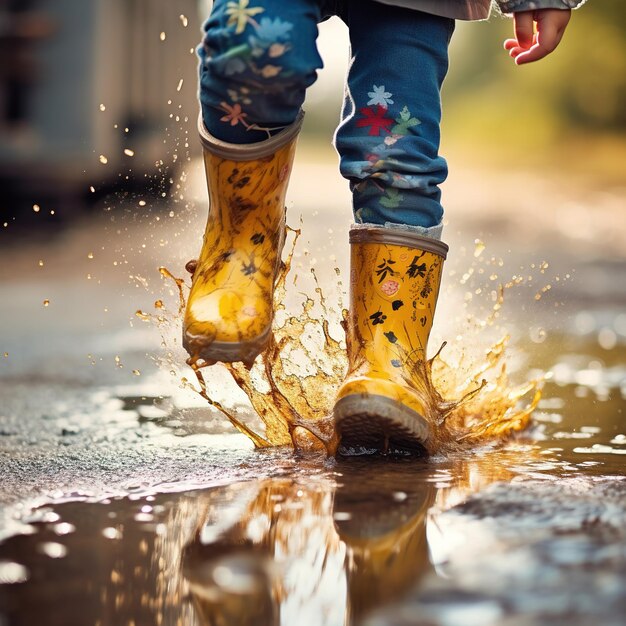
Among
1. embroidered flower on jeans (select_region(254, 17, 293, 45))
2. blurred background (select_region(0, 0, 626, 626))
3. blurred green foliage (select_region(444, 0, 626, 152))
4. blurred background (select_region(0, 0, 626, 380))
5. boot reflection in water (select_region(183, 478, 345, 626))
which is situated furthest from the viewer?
blurred green foliage (select_region(444, 0, 626, 152))

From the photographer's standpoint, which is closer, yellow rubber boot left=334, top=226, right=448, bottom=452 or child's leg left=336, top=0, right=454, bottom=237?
yellow rubber boot left=334, top=226, right=448, bottom=452

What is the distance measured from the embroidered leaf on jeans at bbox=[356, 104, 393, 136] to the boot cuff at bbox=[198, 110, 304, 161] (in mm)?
105

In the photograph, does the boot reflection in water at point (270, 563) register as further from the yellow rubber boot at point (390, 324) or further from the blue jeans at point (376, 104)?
the blue jeans at point (376, 104)

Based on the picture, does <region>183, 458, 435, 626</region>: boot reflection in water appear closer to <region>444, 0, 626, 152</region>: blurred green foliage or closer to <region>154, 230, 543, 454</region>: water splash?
<region>154, 230, 543, 454</region>: water splash

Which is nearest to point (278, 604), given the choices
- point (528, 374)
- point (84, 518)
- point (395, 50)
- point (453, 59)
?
point (84, 518)

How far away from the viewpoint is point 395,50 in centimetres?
158

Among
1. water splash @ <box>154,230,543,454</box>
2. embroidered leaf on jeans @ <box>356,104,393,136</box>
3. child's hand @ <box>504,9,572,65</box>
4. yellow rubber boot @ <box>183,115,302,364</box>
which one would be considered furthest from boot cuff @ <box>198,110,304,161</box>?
child's hand @ <box>504,9,572,65</box>

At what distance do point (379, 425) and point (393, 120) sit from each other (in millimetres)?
444

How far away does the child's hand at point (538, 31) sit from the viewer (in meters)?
1.62

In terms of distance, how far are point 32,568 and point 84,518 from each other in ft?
0.58

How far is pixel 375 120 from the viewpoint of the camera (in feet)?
5.16

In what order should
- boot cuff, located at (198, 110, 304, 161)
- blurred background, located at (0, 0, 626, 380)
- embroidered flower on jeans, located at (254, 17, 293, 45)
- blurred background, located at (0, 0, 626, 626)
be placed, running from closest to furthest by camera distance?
1. blurred background, located at (0, 0, 626, 626)
2. embroidered flower on jeans, located at (254, 17, 293, 45)
3. boot cuff, located at (198, 110, 304, 161)
4. blurred background, located at (0, 0, 626, 380)

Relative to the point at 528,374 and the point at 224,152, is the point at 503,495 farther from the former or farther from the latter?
the point at 528,374

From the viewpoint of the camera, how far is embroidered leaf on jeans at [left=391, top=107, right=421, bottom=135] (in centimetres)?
157
